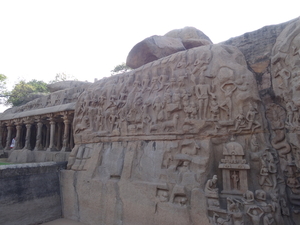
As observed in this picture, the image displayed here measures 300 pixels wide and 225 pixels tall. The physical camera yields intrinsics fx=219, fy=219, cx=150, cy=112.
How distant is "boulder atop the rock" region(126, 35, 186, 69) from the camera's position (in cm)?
1020

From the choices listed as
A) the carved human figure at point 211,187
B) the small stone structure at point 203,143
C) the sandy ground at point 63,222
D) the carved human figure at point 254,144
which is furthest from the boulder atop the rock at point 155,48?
the sandy ground at point 63,222

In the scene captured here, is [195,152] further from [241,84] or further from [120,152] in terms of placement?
[120,152]

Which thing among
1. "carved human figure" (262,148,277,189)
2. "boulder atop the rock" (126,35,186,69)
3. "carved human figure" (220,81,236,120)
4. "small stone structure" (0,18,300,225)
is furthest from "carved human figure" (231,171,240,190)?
"boulder atop the rock" (126,35,186,69)

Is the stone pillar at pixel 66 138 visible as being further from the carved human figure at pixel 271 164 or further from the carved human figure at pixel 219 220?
the carved human figure at pixel 271 164

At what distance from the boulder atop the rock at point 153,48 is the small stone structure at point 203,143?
226 cm

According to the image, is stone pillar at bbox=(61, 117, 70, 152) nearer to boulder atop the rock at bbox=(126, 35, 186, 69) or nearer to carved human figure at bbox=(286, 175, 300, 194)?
boulder atop the rock at bbox=(126, 35, 186, 69)

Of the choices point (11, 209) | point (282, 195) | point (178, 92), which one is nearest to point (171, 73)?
point (178, 92)

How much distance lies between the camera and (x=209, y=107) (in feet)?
20.5

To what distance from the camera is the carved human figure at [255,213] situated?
15.6ft

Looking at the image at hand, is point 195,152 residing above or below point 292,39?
below

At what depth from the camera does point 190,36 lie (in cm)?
1252

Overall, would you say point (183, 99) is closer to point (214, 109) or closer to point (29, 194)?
point (214, 109)

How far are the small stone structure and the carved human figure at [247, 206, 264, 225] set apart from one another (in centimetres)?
2

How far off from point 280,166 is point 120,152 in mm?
4940
